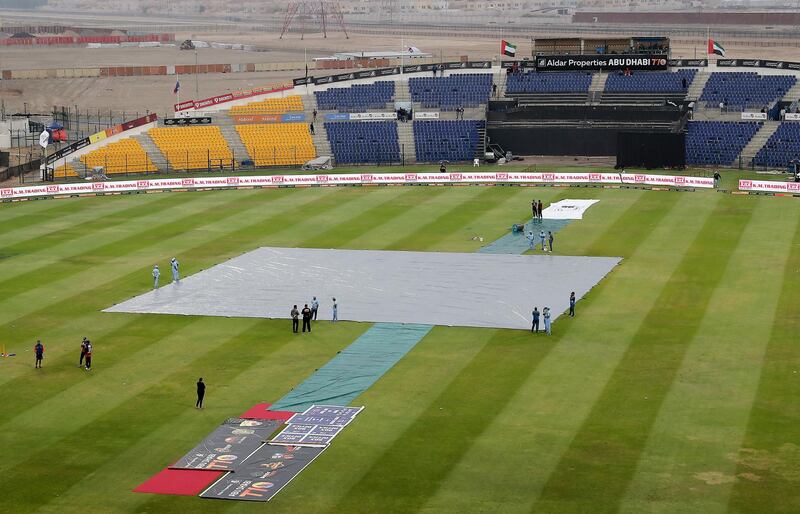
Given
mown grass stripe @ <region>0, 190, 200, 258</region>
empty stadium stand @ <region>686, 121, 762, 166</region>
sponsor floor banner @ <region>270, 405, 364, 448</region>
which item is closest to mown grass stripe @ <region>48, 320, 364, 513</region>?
sponsor floor banner @ <region>270, 405, 364, 448</region>

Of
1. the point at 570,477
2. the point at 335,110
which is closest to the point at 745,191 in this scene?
the point at 335,110

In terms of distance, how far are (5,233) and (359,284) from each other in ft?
94.1

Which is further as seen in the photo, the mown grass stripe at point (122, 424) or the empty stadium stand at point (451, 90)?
the empty stadium stand at point (451, 90)

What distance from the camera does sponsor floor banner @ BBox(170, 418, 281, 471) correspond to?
38375mm

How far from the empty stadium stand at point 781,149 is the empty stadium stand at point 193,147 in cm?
4677

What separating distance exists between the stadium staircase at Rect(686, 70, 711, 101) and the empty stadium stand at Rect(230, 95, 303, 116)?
3726cm

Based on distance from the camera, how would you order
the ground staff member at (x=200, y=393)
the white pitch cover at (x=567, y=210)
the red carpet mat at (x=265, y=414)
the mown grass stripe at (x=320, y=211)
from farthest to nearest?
the white pitch cover at (x=567, y=210), the mown grass stripe at (x=320, y=211), the ground staff member at (x=200, y=393), the red carpet mat at (x=265, y=414)

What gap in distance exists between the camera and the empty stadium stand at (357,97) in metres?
123

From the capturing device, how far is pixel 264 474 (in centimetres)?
3747

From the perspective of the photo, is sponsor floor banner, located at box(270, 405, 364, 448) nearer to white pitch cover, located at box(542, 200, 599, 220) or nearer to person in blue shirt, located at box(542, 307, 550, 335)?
person in blue shirt, located at box(542, 307, 550, 335)

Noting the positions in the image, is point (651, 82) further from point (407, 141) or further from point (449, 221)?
point (449, 221)

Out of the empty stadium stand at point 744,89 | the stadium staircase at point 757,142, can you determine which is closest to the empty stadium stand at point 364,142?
the empty stadium stand at point 744,89

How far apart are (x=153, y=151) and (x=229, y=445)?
254ft

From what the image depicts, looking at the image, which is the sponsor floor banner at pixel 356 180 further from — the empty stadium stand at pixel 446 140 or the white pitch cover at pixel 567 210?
the empty stadium stand at pixel 446 140
